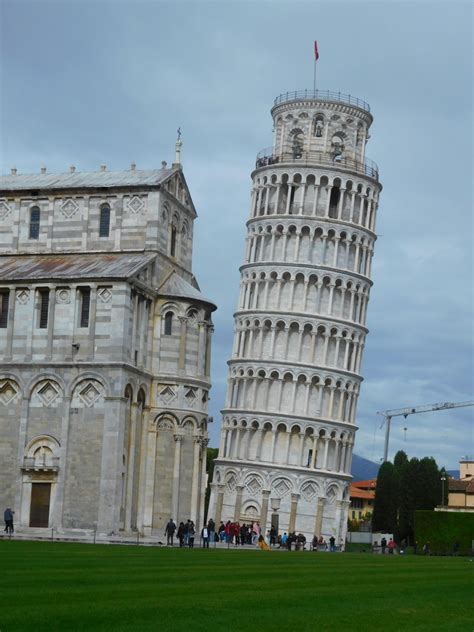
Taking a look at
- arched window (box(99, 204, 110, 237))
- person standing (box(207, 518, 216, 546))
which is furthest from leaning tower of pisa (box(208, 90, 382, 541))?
arched window (box(99, 204, 110, 237))

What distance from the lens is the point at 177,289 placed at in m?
68.8

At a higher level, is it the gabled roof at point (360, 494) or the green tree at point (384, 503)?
the gabled roof at point (360, 494)

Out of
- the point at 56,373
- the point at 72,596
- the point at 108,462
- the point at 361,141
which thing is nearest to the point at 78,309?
the point at 56,373

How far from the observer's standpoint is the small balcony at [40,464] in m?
62.3

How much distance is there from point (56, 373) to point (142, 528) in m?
9.48

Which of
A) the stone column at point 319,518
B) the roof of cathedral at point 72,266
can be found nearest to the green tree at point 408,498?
the stone column at point 319,518

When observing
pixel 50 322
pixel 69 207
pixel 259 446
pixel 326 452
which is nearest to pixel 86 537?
pixel 50 322

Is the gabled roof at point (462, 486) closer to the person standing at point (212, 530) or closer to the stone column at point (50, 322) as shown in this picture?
the person standing at point (212, 530)

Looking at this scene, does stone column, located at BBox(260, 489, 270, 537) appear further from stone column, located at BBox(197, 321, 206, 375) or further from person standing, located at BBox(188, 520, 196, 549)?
person standing, located at BBox(188, 520, 196, 549)

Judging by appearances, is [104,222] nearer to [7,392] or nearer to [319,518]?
[7,392]

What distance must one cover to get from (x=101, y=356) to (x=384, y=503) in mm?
59714

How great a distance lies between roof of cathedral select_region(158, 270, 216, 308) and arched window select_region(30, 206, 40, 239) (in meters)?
8.18

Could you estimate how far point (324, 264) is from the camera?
345 feet

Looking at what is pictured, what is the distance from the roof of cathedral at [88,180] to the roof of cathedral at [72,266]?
409cm
